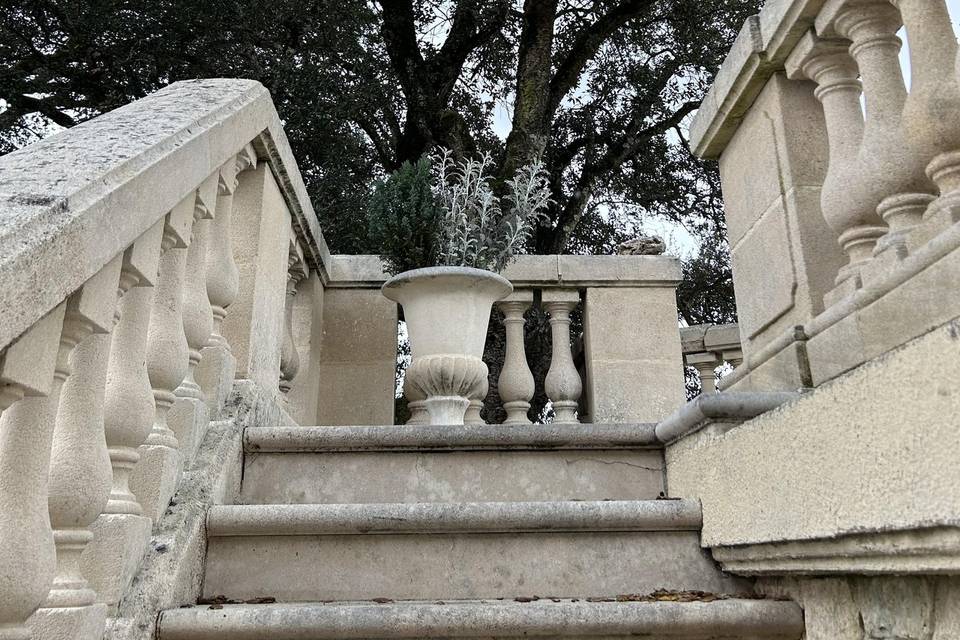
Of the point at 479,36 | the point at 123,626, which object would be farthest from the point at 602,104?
the point at 123,626

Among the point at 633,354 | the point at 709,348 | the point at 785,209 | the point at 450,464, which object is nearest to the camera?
the point at 785,209

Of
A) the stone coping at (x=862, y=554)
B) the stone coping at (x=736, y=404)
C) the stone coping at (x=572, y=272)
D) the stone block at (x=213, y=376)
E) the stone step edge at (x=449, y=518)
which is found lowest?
the stone coping at (x=862, y=554)

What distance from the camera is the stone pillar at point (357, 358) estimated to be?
4.15m

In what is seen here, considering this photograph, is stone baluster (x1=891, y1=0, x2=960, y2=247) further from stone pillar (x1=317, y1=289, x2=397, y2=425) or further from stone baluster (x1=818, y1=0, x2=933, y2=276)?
stone pillar (x1=317, y1=289, x2=397, y2=425)

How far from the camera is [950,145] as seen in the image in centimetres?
142

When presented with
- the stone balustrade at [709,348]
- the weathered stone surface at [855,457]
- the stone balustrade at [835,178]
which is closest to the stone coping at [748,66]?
the stone balustrade at [835,178]

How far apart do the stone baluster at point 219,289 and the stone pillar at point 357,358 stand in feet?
5.78

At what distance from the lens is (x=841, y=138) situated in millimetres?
1869

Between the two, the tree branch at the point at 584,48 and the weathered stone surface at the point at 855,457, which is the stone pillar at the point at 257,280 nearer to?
the weathered stone surface at the point at 855,457

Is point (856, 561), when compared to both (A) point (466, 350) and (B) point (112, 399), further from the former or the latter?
(A) point (466, 350)

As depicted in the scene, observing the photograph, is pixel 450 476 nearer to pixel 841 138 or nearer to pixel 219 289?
pixel 219 289

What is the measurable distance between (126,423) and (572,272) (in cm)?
297

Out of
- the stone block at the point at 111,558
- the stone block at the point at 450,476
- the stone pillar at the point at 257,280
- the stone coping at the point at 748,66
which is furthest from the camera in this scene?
the stone pillar at the point at 257,280

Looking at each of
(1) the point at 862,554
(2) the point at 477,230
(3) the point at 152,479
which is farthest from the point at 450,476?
(2) the point at 477,230
